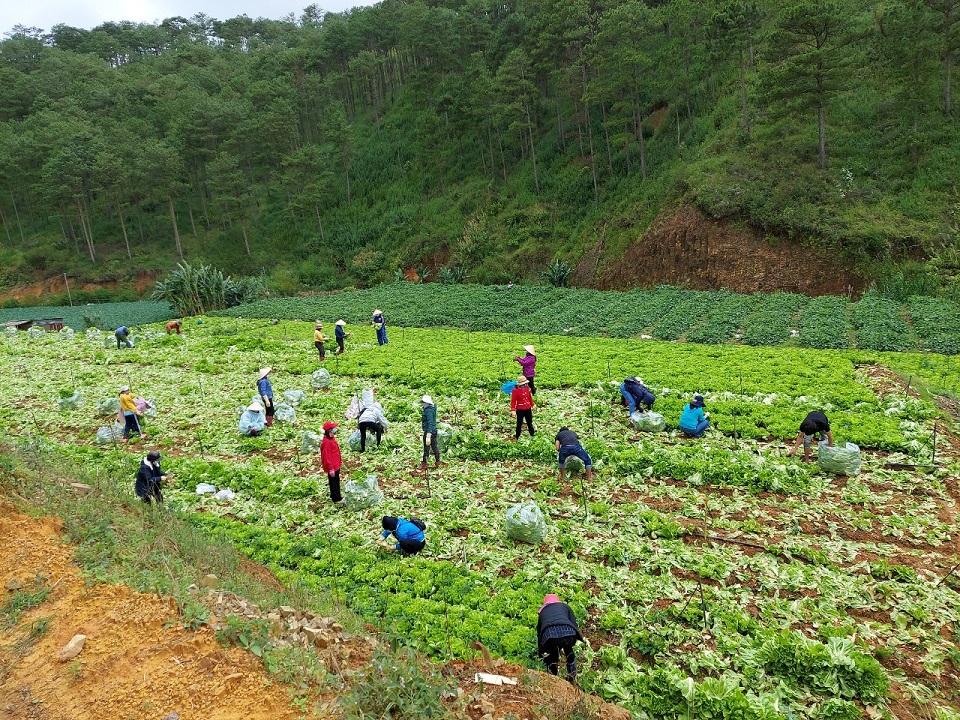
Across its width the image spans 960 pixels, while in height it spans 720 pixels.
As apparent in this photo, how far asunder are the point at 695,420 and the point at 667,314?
560 inches

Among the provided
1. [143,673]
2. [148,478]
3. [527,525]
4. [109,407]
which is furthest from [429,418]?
[109,407]

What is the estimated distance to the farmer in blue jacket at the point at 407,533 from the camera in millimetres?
8844

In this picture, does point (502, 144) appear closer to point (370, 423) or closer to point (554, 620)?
point (370, 423)

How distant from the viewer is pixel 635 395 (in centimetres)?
1355

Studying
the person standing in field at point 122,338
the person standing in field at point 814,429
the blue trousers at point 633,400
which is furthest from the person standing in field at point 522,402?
the person standing in field at point 122,338

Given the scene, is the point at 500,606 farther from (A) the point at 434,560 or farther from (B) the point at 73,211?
(B) the point at 73,211

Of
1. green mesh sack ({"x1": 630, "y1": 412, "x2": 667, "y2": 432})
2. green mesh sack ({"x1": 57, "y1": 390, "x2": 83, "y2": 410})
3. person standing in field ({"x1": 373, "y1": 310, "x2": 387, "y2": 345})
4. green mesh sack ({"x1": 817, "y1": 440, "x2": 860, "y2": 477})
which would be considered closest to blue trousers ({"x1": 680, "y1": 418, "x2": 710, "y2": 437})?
green mesh sack ({"x1": 630, "y1": 412, "x2": 667, "y2": 432})

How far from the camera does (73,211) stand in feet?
190

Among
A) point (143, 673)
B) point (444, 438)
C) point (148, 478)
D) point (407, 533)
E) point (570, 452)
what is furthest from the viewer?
point (444, 438)

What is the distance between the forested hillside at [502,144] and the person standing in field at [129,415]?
86.6ft

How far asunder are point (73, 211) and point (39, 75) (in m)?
29.5

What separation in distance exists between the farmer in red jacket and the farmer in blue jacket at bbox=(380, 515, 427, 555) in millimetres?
1920

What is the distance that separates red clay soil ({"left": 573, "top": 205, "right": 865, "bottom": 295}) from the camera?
28.0m

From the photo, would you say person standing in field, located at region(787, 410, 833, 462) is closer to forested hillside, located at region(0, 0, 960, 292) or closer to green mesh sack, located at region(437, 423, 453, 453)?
green mesh sack, located at region(437, 423, 453, 453)
